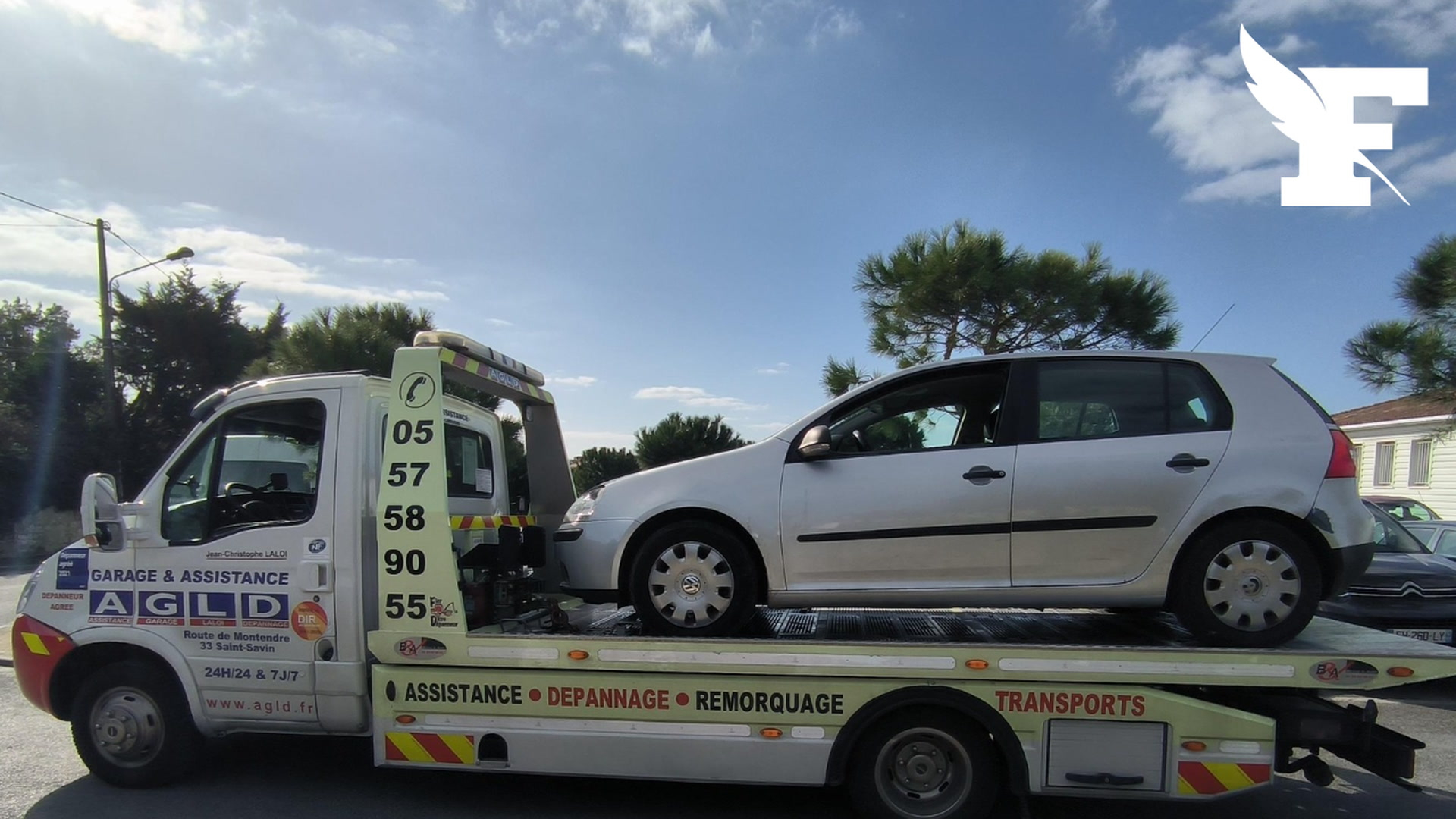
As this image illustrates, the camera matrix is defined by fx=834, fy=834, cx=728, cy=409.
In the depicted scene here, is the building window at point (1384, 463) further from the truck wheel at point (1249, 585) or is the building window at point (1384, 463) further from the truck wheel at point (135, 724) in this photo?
the truck wheel at point (135, 724)

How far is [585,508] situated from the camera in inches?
180

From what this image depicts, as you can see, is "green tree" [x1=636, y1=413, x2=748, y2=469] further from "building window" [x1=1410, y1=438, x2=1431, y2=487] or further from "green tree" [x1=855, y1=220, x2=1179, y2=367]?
"building window" [x1=1410, y1=438, x2=1431, y2=487]

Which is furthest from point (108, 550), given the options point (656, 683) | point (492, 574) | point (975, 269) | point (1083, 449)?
point (975, 269)

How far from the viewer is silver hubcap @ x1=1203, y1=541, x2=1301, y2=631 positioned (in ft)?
13.0

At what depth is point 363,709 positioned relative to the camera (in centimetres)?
445

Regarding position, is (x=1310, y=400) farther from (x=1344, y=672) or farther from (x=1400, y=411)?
(x=1400, y=411)

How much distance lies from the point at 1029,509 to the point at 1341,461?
1.49 metres

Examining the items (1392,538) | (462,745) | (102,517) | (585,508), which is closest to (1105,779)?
(585,508)

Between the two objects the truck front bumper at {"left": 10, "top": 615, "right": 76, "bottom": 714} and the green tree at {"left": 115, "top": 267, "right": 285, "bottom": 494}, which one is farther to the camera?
the green tree at {"left": 115, "top": 267, "right": 285, "bottom": 494}

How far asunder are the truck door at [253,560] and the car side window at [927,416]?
111 inches

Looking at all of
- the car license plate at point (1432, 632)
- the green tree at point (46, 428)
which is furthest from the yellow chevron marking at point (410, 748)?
the green tree at point (46, 428)

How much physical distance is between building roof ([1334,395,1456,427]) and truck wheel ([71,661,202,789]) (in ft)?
55.6

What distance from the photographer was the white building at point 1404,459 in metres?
21.0

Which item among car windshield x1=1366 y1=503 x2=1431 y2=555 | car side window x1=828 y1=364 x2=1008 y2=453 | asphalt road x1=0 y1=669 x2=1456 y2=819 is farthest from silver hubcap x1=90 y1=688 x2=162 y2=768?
car windshield x1=1366 y1=503 x2=1431 y2=555
